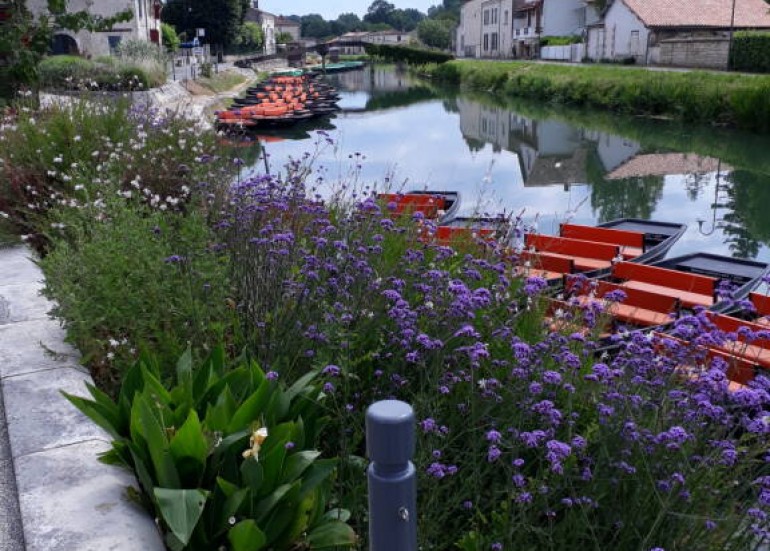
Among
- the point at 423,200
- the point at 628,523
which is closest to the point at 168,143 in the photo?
the point at 423,200

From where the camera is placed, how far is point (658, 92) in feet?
Answer: 93.2

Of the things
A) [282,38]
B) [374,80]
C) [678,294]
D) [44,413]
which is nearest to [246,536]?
[44,413]

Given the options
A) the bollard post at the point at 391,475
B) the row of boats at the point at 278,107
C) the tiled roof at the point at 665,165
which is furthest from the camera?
the row of boats at the point at 278,107

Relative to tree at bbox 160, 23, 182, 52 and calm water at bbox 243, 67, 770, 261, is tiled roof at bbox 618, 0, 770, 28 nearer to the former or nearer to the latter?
calm water at bbox 243, 67, 770, 261

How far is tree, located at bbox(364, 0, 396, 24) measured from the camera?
6442 inches

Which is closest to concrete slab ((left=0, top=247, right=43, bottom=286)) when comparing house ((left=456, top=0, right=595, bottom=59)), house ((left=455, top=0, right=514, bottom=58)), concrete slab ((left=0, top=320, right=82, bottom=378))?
concrete slab ((left=0, top=320, right=82, bottom=378))

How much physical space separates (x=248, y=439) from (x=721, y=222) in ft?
47.2

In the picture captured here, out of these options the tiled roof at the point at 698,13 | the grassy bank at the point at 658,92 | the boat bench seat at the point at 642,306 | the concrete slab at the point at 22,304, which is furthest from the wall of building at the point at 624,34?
the concrete slab at the point at 22,304

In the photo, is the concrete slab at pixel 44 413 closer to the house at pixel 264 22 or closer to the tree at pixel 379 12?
the house at pixel 264 22

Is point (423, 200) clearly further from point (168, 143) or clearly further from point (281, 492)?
point (281, 492)

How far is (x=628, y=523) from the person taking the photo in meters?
2.66

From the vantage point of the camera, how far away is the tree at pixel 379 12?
Result: 16362cm

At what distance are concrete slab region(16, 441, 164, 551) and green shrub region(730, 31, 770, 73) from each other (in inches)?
1379

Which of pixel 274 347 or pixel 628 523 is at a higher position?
pixel 274 347
